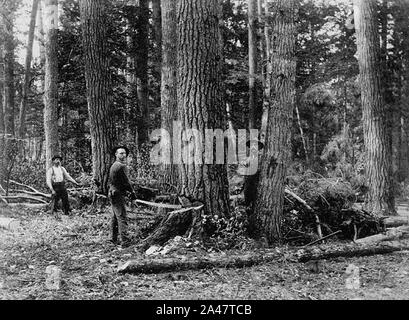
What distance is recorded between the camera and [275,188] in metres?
7.58

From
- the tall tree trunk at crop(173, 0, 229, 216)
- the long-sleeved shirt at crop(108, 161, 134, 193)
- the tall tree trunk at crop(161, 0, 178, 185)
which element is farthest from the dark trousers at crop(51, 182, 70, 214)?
the tall tree trunk at crop(173, 0, 229, 216)

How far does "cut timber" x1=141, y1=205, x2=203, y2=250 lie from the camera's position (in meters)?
7.07

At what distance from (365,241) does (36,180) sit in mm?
12928

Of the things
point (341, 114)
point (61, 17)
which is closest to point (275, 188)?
point (61, 17)

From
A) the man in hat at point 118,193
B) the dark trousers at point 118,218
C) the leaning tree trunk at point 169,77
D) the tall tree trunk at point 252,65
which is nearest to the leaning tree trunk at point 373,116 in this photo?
the leaning tree trunk at point 169,77

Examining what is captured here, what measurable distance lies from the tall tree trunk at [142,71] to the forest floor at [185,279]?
36.3 feet

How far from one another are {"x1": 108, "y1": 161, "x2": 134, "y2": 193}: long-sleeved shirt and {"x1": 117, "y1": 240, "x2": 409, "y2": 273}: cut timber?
2270 millimetres

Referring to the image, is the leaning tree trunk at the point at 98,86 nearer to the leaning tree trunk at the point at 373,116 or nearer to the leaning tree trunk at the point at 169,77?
the leaning tree trunk at the point at 169,77

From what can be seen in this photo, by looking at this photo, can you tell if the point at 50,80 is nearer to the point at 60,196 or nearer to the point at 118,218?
the point at 60,196

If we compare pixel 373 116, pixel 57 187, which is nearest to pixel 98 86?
pixel 57 187

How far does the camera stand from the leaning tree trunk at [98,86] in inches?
464

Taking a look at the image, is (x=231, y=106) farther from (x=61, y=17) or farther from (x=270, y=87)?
(x=270, y=87)

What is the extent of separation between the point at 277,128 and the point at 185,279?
131 inches

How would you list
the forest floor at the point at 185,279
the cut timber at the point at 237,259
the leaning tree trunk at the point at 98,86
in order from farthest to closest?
1. the leaning tree trunk at the point at 98,86
2. the cut timber at the point at 237,259
3. the forest floor at the point at 185,279
